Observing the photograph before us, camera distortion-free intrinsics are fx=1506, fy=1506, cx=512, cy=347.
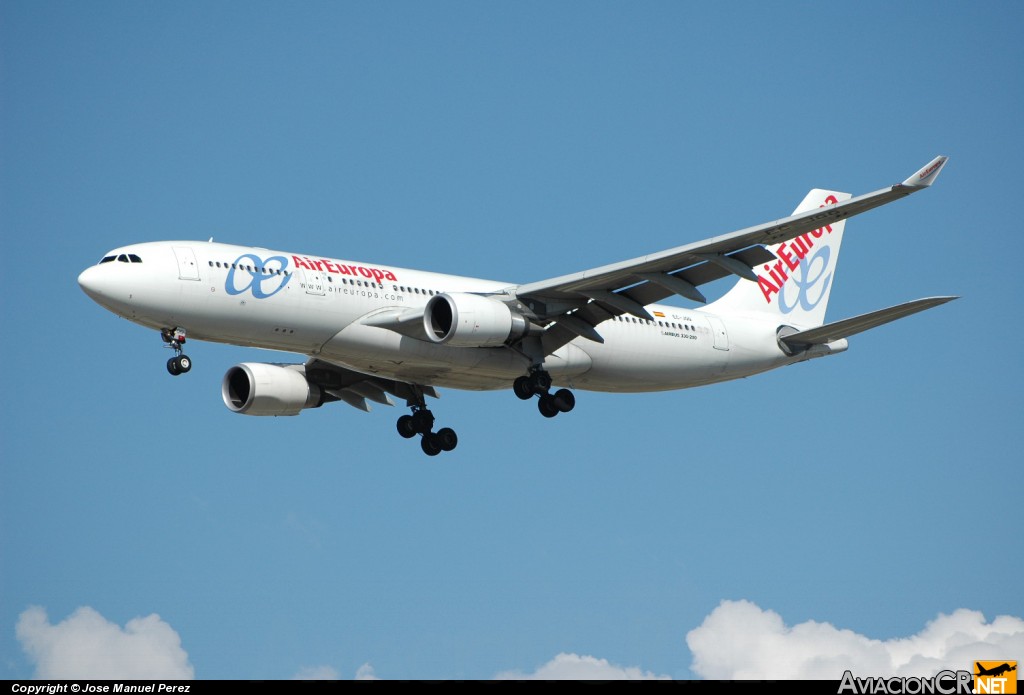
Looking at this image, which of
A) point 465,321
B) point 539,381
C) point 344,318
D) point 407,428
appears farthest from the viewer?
point 407,428

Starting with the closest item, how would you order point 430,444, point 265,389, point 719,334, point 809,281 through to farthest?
point 265,389 → point 719,334 → point 430,444 → point 809,281

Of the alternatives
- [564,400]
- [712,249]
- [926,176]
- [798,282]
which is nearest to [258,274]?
[564,400]

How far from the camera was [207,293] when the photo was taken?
36.2 m

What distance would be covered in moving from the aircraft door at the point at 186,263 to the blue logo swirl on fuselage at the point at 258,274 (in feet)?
2.63

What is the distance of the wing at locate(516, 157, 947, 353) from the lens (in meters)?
34.5

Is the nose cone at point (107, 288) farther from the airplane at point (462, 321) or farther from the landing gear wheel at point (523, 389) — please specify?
the landing gear wheel at point (523, 389)

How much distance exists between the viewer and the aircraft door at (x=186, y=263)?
1427 inches

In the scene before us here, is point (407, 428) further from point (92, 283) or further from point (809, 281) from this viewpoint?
point (809, 281)

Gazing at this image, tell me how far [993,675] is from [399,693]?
35.3 feet

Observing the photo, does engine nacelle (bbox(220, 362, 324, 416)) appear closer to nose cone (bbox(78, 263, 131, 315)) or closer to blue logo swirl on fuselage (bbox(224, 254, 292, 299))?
blue logo swirl on fuselage (bbox(224, 254, 292, 299))

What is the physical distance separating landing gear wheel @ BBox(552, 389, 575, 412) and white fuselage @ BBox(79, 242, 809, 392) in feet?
2.01

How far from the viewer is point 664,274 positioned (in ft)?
124

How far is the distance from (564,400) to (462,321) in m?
4.91

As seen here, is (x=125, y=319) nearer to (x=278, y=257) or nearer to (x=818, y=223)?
(x=278, y=257)
